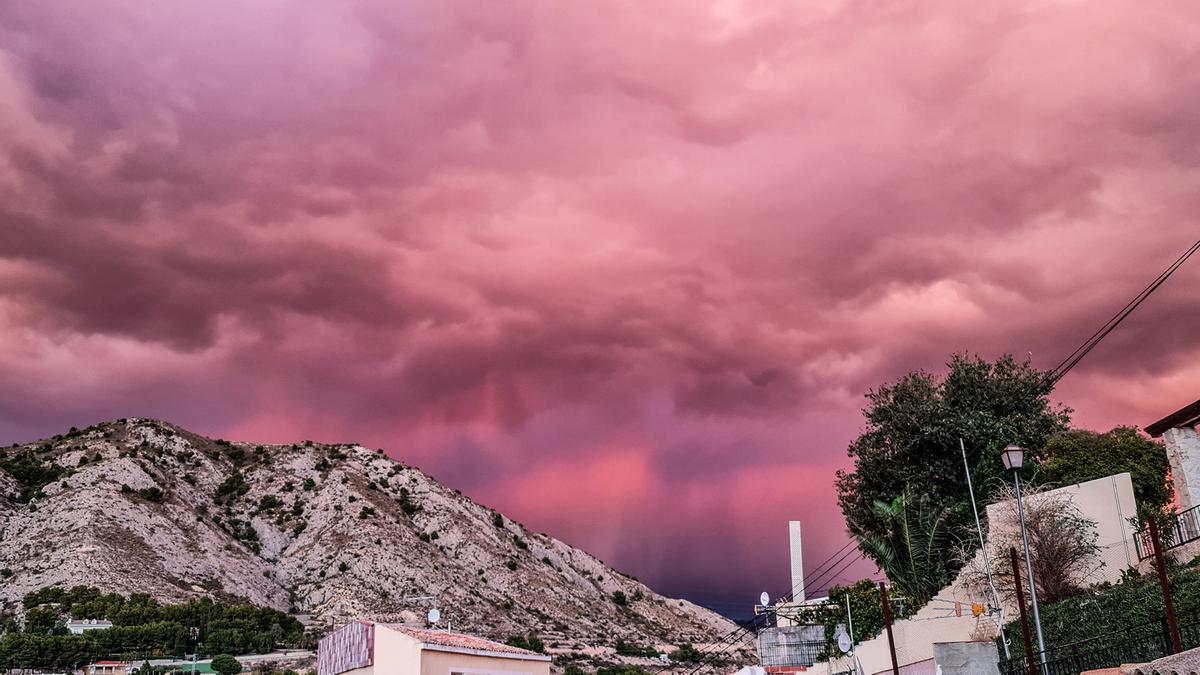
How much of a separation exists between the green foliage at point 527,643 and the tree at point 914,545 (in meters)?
50.9

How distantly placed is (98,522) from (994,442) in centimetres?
8794

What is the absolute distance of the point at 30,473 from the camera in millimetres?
107875

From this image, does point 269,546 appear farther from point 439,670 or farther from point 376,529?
point 439,670

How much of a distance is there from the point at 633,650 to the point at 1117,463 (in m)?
77.0

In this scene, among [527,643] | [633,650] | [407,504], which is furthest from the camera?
[407,504]

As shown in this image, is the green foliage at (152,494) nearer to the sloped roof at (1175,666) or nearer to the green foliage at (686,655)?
the green foliage at (686,655)

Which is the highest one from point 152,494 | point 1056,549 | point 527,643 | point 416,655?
point 152,494

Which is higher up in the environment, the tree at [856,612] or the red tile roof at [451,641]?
the tree at [856,612]

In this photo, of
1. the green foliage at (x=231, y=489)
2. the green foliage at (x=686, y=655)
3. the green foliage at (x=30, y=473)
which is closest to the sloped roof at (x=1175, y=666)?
the green foliage at (x=686, y=655)

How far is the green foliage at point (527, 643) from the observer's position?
90219 mm

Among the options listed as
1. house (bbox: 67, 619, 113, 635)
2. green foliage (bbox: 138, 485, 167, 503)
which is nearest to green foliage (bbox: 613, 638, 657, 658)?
house (bbox: 67, 619, 113, 635)

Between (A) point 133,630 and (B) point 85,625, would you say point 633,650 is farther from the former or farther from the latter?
(B) point 85,625

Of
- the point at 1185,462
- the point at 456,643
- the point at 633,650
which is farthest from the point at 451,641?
the point at 633,650

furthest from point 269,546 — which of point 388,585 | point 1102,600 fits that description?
point 1102,600
